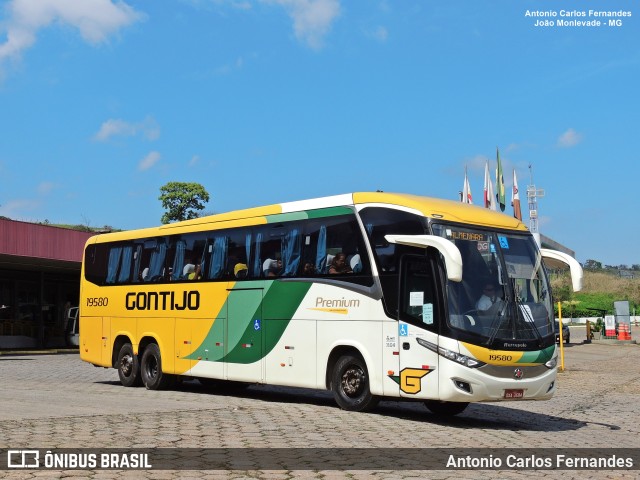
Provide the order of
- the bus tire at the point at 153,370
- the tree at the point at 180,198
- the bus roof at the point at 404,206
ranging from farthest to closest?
1. the tree at the point at 180,198
2. the bus tire at the point at 153,370
3. the bus roof at the point at 404,206

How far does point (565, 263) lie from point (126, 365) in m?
10.1

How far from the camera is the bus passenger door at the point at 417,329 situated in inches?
531

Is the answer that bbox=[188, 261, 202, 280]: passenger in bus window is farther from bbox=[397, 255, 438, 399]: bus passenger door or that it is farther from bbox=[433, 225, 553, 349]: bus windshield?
bbox=[433, 225, 553, 349]: bus windshield

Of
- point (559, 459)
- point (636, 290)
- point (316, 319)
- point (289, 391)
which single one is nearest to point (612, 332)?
point (289, 391)

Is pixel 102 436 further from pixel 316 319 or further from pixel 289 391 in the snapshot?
pixel 289 391

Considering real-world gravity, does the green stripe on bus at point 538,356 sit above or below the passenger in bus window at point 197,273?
below

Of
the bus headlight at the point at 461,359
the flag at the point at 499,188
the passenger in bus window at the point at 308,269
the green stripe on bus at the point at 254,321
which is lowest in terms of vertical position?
the bus headlight at the point at 461,359

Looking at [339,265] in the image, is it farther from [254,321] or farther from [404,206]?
[254,321]

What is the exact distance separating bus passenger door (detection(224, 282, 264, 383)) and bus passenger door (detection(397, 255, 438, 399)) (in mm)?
3802

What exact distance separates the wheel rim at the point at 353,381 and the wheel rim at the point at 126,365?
23.1 feet

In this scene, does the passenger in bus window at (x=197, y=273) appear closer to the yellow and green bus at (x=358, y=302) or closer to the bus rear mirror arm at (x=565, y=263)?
the yellow and green bus at (x=358, y=302)

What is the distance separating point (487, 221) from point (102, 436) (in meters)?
6.94

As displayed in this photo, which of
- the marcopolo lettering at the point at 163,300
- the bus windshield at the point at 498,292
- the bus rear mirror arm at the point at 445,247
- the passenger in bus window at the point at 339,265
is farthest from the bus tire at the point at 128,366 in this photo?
the bus windshield at the point at 498,292

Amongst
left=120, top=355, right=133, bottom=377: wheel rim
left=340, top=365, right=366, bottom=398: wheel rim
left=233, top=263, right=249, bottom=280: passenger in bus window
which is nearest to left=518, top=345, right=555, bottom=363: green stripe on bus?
left=340, top=365, right=366, bottom=398: wheel rim
